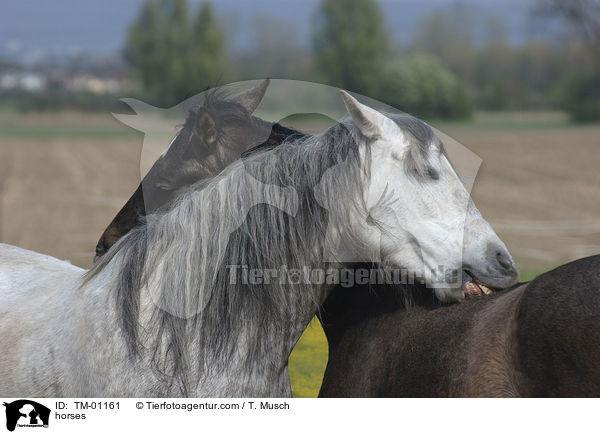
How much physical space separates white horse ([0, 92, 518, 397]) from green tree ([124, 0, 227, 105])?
72458 mm

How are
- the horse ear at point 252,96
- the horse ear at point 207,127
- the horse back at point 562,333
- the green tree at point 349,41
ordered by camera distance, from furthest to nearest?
the green tree at point 349,41, the horse ear at point 252,96, the horse ear at point 207,127, the horse back at point 562,333

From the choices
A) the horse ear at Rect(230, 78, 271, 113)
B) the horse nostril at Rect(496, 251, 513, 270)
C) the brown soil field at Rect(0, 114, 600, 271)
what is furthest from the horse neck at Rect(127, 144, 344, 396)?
the brown soil field at Rect(0, 114, 600, 271)

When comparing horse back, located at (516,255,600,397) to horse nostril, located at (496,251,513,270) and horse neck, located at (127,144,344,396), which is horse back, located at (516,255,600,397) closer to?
horse nostril, located at (496,251,513,270)

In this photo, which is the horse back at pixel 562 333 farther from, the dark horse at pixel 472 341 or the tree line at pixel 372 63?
the tree line at pixel 372 63

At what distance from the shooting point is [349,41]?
69.1 metres

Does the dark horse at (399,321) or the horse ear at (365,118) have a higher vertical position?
the horse ear at (365,118)

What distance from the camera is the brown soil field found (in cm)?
1228

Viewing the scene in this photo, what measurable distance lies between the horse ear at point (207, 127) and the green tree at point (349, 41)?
61.3 m

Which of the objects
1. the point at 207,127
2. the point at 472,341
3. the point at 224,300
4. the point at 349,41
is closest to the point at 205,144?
the point at 207,127

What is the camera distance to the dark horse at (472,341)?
208cm

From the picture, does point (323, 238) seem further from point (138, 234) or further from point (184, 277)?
point (138, 234)

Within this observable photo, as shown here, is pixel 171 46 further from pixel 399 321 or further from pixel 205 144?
pixel 399 321
